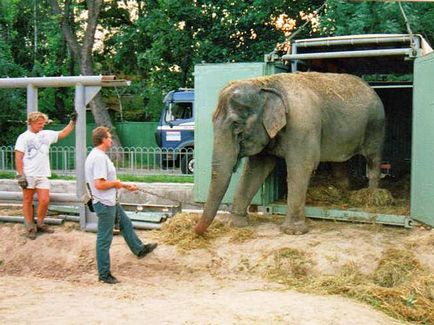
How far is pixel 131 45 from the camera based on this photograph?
2578 cm

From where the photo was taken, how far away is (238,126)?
974 cm

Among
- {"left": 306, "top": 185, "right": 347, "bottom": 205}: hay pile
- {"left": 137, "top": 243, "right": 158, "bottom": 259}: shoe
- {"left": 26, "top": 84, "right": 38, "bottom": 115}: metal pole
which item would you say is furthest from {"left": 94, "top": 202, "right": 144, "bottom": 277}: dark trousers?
{"left": 306, "top": 185, "right": 347, "bottom": 205}: hay pile

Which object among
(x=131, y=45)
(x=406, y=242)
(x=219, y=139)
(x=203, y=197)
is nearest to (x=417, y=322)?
(x=406, y=242)

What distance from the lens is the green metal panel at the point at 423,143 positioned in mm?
9062

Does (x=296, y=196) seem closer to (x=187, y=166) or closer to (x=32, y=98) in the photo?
(x=32, y=98)

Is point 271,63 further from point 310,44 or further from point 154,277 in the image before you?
point 154,277

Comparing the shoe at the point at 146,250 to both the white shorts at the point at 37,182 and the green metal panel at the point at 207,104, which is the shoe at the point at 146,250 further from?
the white shorts at the point at 37,182

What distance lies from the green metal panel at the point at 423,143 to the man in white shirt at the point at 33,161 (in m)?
5.11

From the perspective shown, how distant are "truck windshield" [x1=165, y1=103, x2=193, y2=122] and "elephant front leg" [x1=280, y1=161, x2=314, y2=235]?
11.7 m

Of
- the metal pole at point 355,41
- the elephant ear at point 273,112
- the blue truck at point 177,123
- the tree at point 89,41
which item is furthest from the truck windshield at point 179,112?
the elephant ear at point 273,112

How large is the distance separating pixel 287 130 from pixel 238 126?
2.53 ft

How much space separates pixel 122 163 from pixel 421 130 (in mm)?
11185

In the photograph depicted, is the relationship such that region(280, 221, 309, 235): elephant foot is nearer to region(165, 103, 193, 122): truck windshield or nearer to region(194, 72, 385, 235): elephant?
region(194, 72, 385, 235): elephant

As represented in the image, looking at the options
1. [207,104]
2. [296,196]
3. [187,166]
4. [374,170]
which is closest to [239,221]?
[296,196]
